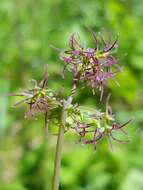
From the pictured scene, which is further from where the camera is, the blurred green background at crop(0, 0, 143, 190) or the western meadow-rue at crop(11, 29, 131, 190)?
the blurred green background at crop(0, 0, 143, 190)

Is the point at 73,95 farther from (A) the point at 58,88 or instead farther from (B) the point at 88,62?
(A) the point at 58,88

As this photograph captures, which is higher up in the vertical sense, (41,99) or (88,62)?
(88,62)

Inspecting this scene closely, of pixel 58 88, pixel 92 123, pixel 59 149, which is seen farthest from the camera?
pixel 58 88

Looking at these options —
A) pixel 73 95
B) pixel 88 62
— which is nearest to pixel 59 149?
pixel 73 95

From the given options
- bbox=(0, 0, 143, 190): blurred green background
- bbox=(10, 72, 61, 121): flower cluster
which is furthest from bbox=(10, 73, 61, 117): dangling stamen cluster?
bbox=(0, 0, 143, 190): blurred green background

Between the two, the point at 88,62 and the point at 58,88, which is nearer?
the point at 88,62

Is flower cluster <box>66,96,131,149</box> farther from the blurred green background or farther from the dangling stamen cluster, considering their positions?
the blurred green background

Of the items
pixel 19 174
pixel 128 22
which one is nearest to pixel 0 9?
pixel 128 22
